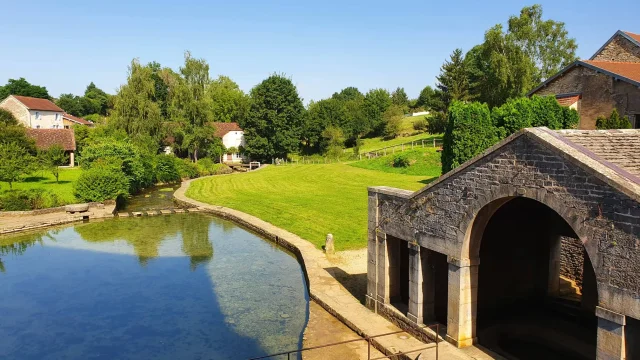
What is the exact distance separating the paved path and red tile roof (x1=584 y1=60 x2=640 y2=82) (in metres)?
21.2

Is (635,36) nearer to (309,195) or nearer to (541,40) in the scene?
(541,40)

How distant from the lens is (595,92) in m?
30.6

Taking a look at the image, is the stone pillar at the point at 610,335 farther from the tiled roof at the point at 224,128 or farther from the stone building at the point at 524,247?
the tiled roof at the point at 224,128

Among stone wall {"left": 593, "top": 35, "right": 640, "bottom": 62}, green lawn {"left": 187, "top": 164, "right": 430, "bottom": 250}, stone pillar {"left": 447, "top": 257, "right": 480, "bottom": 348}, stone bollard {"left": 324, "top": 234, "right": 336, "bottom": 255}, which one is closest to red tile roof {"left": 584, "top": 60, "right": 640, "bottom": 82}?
stone wall {"left": 593, "top": 35, "right": 640, "bottom": 62}

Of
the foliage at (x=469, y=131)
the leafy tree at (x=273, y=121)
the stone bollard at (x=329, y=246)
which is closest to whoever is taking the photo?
the stone bollard at (x=329, y=246)

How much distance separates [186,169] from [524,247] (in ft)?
146

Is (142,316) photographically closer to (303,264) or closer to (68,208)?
Answer: (303,264)

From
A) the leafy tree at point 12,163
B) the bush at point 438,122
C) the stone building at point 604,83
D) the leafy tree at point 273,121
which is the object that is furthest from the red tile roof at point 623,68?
the leafy tree at point 12,163

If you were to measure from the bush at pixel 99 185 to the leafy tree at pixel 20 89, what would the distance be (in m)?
78.1

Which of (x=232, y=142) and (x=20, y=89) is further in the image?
(x=20, y=89)

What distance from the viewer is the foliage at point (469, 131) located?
33781 millimetres

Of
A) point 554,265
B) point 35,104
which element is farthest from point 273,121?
point 554,265

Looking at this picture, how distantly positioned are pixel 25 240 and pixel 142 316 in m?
15.2

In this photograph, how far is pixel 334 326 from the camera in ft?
46.7
